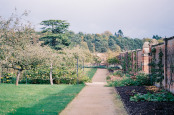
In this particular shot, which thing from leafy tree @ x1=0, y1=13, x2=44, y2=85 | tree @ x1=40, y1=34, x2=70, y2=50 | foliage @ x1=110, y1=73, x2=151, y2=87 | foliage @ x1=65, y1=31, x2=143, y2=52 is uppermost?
foliage @ x1=65, y1=31, x2=143, y2=52

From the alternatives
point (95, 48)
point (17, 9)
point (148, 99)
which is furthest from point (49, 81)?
point (95, 48)

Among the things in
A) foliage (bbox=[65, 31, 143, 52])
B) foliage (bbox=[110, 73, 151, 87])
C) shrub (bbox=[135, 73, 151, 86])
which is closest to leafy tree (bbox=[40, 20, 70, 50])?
foliage (bbox=[110, 73, 151, 87])

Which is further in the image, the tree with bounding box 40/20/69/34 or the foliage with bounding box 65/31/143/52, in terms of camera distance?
the foliage with bounding box 65/31/143/52

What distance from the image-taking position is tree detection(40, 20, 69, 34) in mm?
33312

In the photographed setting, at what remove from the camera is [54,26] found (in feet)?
111

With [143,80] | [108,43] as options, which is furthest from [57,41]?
[108,43]

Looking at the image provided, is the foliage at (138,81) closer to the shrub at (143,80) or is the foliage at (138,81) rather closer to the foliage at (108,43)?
the shrub at (143,80)

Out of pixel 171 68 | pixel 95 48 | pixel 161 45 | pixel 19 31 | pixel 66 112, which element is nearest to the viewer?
pixel 66 112

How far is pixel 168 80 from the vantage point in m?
8.17

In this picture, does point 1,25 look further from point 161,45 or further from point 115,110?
point 161,45

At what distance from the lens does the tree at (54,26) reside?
3331 centimetres

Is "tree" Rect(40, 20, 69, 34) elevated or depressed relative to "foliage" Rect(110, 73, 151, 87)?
elevated

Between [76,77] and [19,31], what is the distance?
6.99 m

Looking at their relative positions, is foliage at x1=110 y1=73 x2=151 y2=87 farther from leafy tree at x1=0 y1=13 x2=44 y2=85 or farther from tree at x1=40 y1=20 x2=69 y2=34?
tree at x1=40 y1=20 x2=69 y2=34
